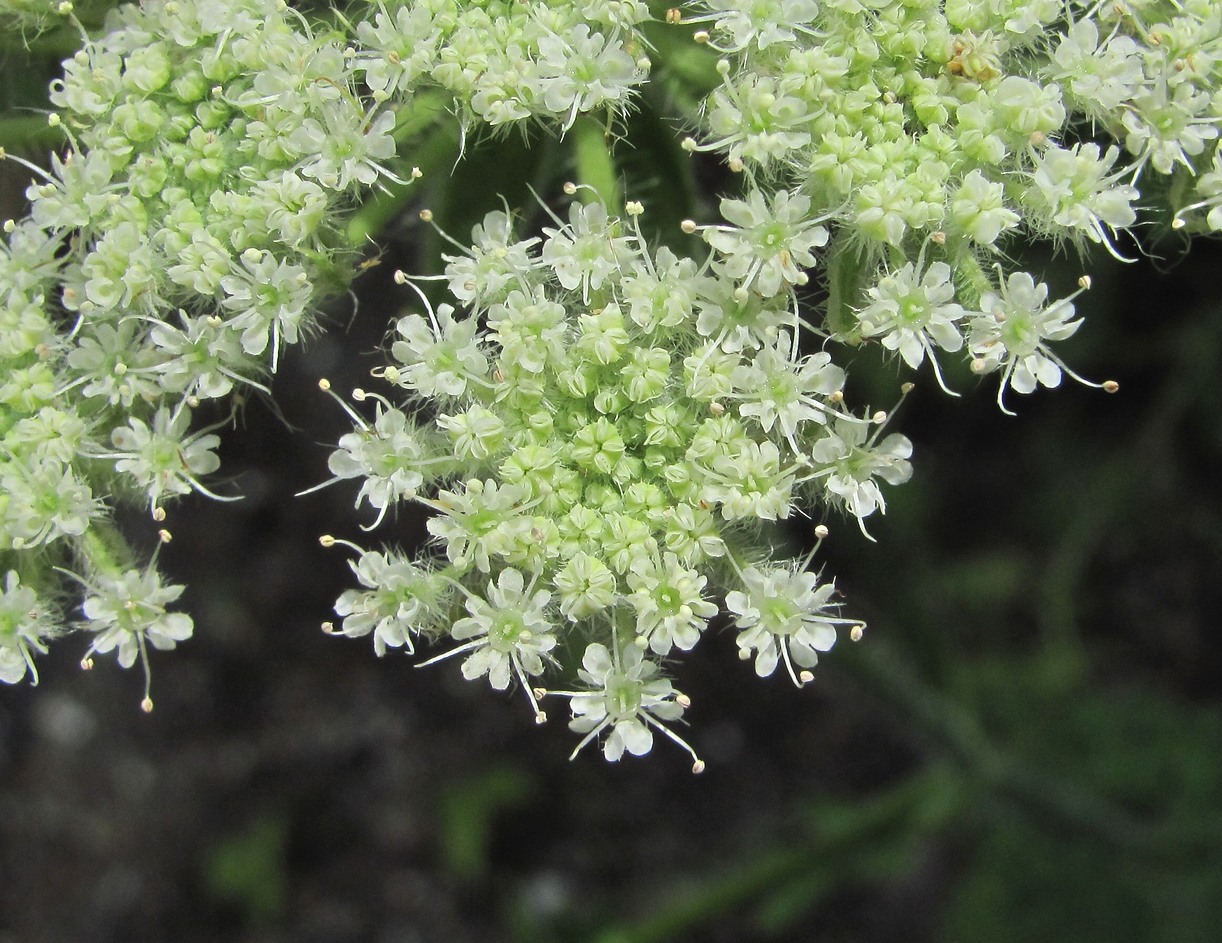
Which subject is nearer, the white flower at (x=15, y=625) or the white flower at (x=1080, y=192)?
the white flower at (x=1080, y=192)

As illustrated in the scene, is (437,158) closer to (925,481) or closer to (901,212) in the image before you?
(901,212)

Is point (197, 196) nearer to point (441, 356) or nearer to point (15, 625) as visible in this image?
point (441, 356)

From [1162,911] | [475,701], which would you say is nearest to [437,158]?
[475,701]

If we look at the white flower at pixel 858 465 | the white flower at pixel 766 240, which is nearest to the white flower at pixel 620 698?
the white flower at pixel 858 465

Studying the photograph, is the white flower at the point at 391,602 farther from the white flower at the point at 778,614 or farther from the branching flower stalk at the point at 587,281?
the white flower at the point at 778,614

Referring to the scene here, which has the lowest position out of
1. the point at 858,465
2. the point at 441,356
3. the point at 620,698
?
the point at 620,698

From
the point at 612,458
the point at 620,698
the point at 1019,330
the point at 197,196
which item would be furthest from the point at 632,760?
the point at 197,196
